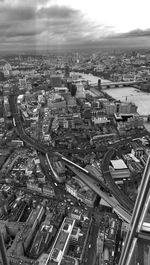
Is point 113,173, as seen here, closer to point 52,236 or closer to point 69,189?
point 69,189

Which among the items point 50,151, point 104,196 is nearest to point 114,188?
point 104,196

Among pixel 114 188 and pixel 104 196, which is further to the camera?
pixel 114 188

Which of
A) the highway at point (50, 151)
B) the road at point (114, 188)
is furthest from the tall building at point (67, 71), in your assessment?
the road at point (114, 188)

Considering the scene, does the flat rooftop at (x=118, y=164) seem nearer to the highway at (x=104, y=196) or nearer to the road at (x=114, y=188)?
the road at (x=114, y=188)

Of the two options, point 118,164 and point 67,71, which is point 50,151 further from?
point 67,71

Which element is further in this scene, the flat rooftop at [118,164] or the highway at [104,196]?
the flat rooftop at [118,164]

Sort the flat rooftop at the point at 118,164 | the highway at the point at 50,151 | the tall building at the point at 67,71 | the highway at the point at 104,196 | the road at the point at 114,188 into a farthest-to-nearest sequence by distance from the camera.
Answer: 1. the tall building at the point at 67,71
2. the flat rooftop at the point at 118,164
3. the road at the point at 114,188
4. the highway at the point at 50,151
5. the highway at the point at 104,196

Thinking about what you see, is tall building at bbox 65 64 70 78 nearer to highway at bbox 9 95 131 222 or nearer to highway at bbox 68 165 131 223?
highway at bbox 9 95 131 222

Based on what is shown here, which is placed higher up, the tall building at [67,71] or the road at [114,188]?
the tall building at [67,71]

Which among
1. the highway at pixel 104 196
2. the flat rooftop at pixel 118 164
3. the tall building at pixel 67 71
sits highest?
the tall building at pixel 67 71

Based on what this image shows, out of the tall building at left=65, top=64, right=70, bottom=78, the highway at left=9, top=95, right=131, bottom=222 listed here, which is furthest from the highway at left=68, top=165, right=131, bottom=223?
the tall building at left=65, top=64, right=70, bottom=78

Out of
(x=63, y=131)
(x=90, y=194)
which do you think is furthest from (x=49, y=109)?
(x=90, y=194)

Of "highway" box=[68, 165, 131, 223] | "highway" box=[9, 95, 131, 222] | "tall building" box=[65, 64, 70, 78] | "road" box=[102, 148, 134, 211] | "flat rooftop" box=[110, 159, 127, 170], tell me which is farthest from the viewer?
"tall building" box=[65, 64, 70, 78]

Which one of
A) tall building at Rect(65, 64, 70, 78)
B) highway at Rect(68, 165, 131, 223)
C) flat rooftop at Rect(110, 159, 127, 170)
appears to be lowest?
highway at Rect(68, 165, 131, 223)
